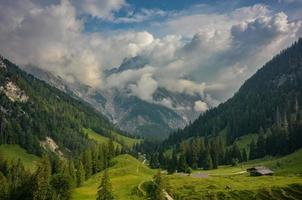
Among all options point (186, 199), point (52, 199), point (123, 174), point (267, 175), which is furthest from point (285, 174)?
point (52, 199)

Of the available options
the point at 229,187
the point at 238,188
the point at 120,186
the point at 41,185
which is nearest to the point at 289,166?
the point at 229,187

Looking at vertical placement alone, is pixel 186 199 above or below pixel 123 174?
below

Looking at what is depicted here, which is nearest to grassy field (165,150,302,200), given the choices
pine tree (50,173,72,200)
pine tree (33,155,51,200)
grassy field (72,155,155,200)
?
grassy field (72,155,155,200)

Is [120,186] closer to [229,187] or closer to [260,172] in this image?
[229,187]

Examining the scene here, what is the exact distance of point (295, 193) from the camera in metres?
120

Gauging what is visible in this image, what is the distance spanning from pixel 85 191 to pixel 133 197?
82.7ft

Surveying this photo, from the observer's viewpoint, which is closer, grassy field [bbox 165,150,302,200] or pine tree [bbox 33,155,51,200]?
grassy field [bbox 165,150,302,200]

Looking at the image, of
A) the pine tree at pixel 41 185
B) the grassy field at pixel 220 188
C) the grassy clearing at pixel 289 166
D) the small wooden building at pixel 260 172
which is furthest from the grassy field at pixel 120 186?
the grassy clearing at pixel 289 166

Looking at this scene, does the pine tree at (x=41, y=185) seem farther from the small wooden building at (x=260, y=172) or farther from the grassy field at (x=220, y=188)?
the small wooden building at (x=260, y=172)

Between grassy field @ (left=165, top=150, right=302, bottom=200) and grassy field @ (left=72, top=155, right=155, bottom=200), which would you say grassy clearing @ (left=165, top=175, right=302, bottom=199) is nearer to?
grassy field @ (left=165, top=150, right=302, bottom=200)

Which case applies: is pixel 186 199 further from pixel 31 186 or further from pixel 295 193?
pixel 31 186

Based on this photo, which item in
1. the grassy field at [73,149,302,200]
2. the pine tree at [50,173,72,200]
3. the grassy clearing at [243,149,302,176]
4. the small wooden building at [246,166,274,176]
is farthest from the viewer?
the grassy clearing at [243,149,302,176]

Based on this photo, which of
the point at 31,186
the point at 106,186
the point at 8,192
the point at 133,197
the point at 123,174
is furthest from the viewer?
the point at 123,174

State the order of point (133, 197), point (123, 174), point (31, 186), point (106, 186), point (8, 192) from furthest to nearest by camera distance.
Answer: point (123, 174), point (8, 192), point (31, 186), point (133, 197), point (106, 186)
